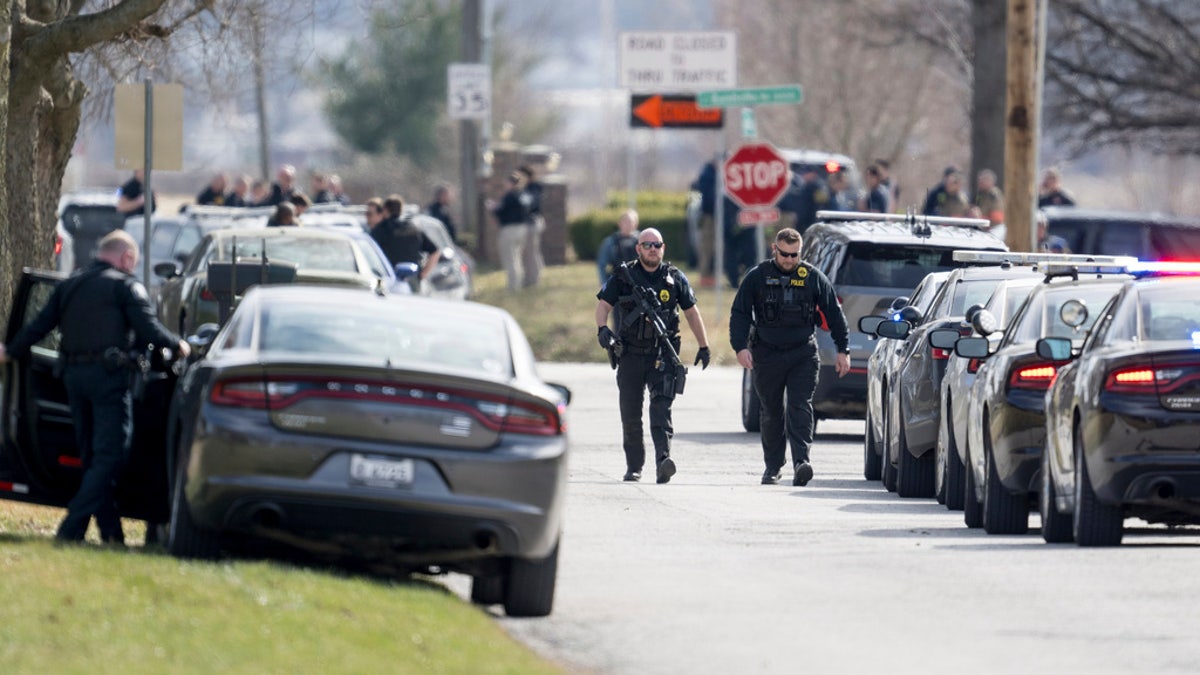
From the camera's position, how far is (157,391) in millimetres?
12906

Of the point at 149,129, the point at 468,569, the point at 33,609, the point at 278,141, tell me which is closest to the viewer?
the point at 33,609

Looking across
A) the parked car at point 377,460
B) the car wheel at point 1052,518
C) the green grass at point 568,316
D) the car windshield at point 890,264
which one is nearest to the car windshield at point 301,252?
the car windshield at point 890,264

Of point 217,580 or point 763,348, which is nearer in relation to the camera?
point 217,580

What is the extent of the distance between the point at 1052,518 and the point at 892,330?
4.12m

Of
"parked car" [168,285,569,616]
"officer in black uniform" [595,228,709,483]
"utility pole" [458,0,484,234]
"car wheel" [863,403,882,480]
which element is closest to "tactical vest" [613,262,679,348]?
"officer in black uniform" [595,228,709,483]

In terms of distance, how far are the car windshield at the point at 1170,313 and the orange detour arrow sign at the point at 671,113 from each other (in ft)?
72.7

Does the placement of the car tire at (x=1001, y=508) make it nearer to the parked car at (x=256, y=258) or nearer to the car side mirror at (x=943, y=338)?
the car side mirror at (x=943, y=338)

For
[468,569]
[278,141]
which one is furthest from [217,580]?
[278,141]

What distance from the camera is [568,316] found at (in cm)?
3375

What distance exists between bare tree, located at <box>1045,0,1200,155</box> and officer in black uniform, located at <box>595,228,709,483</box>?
21233 millimetres

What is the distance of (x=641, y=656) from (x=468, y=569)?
1.45 m

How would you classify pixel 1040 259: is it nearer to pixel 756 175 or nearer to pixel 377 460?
pixel 377 460

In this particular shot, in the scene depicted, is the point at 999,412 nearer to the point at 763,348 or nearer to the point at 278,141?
the point at 763,348

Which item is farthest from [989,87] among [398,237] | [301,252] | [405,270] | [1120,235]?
[301,252]
